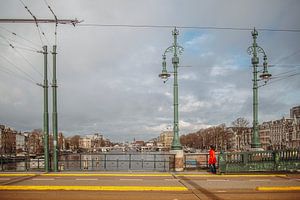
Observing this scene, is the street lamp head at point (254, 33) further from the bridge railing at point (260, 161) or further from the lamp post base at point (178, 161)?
the lamp post base at point (178, 161)

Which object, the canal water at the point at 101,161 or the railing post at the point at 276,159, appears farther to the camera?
the canal water at the point at 101,161

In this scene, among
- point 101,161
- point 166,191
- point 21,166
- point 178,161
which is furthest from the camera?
point 101,161

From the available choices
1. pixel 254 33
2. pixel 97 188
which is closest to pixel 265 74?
pixel 254 33

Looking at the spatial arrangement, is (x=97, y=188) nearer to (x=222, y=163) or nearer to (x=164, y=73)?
(x=222, y=163)

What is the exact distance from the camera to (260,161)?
789 inches

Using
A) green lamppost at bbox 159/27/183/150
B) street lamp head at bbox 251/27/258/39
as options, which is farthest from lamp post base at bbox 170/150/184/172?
street lamp head at bbox 251/27/258/39

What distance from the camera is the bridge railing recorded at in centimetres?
1984

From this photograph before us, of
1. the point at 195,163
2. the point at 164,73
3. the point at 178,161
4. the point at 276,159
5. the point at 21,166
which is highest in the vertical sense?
the point at 164,73

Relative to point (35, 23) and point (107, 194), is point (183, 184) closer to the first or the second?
point (107, 194)

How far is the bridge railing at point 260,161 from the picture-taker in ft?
65.1

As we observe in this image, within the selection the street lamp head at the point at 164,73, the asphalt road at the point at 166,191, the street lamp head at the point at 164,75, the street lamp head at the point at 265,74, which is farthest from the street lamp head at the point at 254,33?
the asphalt road at the point at 166,191

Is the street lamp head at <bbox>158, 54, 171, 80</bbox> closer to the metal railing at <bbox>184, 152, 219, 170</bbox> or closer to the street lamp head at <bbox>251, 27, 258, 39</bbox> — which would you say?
the metal railing at <bbox>184, 152, 219, 170</bbox>

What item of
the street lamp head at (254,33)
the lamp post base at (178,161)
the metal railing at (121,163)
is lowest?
the metal railing at (121,163)

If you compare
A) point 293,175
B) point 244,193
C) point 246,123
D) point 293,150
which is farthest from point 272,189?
point 246,123
